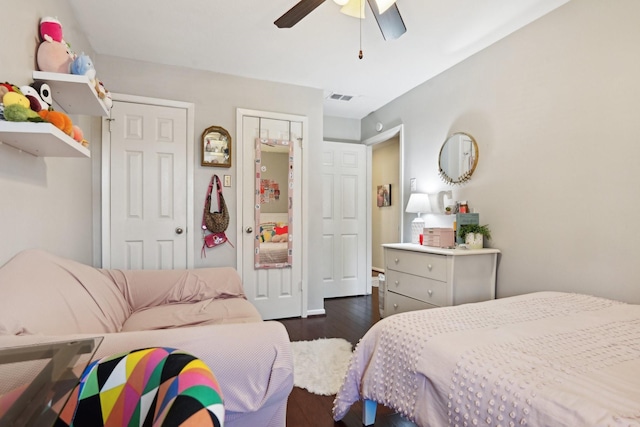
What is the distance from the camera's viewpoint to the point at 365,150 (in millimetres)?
4547

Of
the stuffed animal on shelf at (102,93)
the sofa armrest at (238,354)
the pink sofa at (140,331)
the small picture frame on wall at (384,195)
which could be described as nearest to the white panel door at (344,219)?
the small picture frame on wall at (384,195)

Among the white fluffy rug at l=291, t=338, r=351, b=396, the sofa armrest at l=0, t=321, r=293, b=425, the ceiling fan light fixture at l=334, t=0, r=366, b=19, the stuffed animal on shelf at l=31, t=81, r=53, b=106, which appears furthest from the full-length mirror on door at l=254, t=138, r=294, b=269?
the sofa armrest at l=0, t=321, r=293, b=425

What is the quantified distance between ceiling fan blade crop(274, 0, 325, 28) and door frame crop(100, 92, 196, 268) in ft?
5.13

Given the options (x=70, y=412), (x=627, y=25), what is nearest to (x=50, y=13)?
(x=70, y=412)

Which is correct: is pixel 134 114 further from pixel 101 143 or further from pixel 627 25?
pixel 627 25

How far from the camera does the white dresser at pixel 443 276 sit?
2438 mm

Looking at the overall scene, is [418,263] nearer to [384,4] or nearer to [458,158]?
[458,158]

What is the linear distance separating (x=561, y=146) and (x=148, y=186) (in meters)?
3.43

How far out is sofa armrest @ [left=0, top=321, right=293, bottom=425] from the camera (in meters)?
1.10

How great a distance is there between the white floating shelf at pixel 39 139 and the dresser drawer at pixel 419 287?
2.54 m

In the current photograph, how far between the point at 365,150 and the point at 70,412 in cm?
426

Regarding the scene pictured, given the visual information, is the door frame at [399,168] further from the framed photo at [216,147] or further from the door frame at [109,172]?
the door frame at [109,172]

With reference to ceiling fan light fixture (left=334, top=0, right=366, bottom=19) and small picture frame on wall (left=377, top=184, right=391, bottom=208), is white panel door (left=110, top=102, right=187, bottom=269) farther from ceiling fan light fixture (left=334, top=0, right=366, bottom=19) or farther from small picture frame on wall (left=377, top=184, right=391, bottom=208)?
small picture frame on wall (left=377, top=184, right=391, bottom=208)

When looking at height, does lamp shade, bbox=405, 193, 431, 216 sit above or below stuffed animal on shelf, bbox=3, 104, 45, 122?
below
